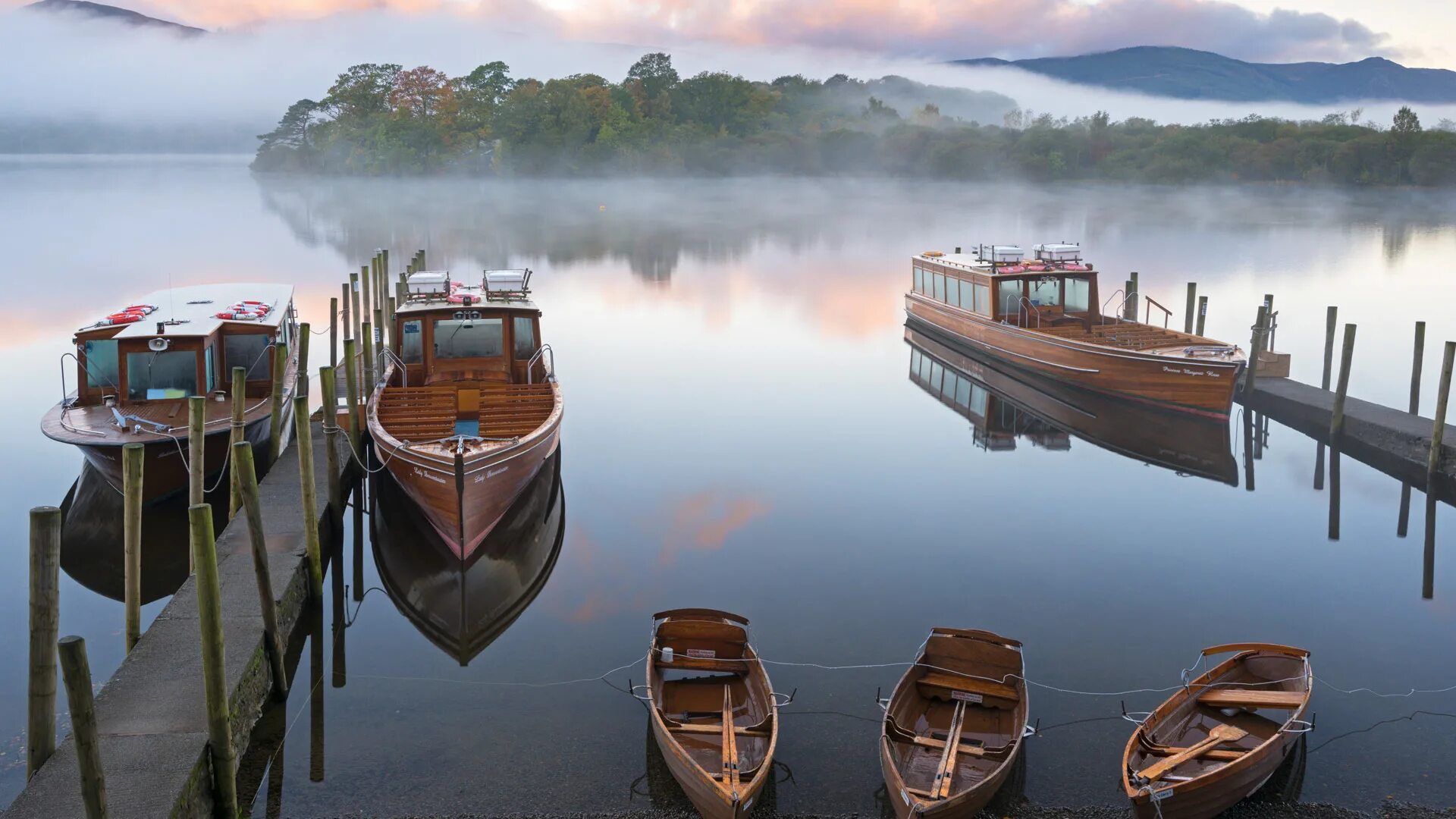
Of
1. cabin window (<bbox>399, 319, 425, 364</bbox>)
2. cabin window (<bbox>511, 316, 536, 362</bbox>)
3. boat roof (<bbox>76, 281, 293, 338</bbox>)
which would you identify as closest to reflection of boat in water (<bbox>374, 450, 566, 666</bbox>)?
cabin window (<bbox>399, 319, 425, 364</bbox>)

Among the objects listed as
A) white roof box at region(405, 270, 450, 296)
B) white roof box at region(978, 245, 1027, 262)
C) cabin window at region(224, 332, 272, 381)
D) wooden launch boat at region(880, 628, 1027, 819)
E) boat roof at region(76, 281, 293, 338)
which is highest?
white roof box at region(978, 245, 1027, 262)

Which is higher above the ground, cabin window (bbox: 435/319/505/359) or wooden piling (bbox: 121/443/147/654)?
cabin window (bbox: 435/319/505/359)

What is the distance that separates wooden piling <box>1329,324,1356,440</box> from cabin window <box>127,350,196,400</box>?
76.0ft

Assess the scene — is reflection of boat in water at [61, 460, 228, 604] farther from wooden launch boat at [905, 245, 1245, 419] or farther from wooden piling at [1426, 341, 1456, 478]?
wooden piling at [1426, 341, 1456, 478]

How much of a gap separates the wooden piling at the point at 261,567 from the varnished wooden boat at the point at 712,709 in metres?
4.39

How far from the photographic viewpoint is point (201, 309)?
83.1 ft

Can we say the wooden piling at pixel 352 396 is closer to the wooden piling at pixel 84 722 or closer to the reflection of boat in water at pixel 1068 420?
the wooden piling at pixel 84 722

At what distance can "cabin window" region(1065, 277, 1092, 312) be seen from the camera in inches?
1425

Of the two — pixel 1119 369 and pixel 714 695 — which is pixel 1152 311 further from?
pixel 714 695

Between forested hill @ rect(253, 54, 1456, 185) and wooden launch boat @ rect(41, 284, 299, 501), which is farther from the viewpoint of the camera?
forested hill @ rect(253, 54, 1456, 185)

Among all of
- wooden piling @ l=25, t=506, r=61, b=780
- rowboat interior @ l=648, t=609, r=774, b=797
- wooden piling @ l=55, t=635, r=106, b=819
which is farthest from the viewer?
rowboat interior @ l=648, t=609, r=774, b=797

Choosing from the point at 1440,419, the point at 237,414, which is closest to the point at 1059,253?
the point at 1440,419

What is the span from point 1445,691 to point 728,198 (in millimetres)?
113343

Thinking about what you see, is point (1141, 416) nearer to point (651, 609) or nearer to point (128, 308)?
point (651, 609)
